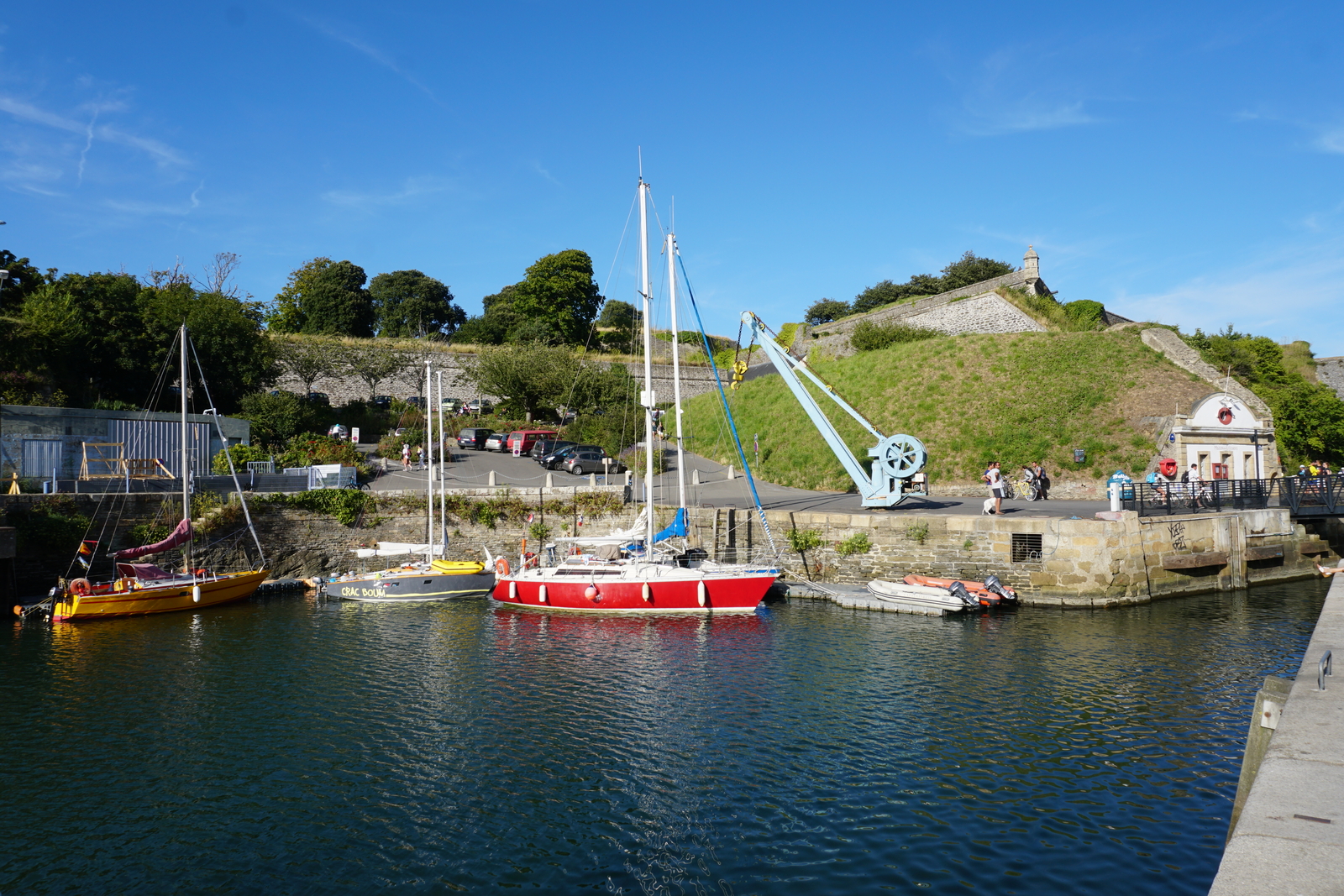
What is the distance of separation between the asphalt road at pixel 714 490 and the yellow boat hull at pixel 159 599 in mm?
7008

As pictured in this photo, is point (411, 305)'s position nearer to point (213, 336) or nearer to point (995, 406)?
point (213, 336)

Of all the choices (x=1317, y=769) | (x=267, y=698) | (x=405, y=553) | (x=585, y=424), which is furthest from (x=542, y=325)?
(x=1317, y=769)

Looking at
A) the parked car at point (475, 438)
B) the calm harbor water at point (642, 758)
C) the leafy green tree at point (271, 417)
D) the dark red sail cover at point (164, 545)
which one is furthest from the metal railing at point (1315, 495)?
the leafy green tree at point (271, 417)

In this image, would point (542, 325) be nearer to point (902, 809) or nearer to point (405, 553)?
point (405, 553)

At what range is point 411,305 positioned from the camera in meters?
79.2

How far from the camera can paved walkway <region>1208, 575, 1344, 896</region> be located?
4.54 m

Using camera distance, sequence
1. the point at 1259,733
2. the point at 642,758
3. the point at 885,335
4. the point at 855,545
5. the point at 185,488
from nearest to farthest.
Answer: the point at 1259,733
the point at 642,758
the point at 185,488
the point at 855,545
the point at 885,335

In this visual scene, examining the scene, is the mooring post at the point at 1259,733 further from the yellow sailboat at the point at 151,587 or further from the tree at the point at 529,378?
the tree at the point at 529,378

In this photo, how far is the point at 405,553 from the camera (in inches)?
1131

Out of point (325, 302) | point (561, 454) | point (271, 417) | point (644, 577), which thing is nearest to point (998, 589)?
point (644, 577)

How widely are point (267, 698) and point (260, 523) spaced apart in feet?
48.3

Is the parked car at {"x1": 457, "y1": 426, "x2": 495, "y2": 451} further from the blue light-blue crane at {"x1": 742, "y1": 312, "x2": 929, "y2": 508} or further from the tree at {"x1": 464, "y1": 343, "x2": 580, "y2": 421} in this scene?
the blue light-blue crane at {"x1": 742, "y1": 312, "x2": 929, "y2": 508}

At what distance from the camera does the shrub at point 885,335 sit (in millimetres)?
50219

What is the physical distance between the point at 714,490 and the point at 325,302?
5059 centimetres
